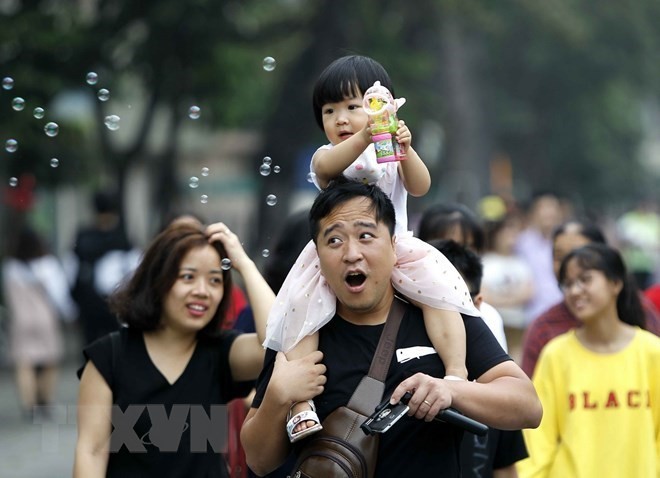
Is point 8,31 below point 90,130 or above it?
below

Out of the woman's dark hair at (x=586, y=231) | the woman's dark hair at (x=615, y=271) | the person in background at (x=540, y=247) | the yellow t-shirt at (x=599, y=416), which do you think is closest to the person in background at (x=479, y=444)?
the yellow t-shirt at (x=599, y=416)

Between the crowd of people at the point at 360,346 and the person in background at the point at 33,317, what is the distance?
6914 mm

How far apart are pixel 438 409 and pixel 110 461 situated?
5.48 feet

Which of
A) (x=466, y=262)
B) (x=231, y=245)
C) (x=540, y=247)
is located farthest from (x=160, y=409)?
(x=540, y=247)

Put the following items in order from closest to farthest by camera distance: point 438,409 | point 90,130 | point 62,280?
point 438,409
point 62,280
point 90,130

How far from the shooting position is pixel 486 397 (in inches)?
143

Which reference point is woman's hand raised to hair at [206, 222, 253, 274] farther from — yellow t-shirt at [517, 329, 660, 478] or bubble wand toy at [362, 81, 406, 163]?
yellow t-shirt at [517, 329, 660, 478]

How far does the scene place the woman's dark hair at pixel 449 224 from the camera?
589 cm

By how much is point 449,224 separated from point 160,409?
175 centimetres

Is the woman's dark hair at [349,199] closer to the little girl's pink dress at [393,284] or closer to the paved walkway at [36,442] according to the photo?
the little girl's pink dress at [393,284]

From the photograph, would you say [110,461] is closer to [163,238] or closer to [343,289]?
[163,238]

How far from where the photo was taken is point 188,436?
4754 mm

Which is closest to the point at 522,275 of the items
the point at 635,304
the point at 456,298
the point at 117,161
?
the point at 635,304

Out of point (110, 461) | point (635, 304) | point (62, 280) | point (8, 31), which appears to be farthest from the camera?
point (62, 280)
